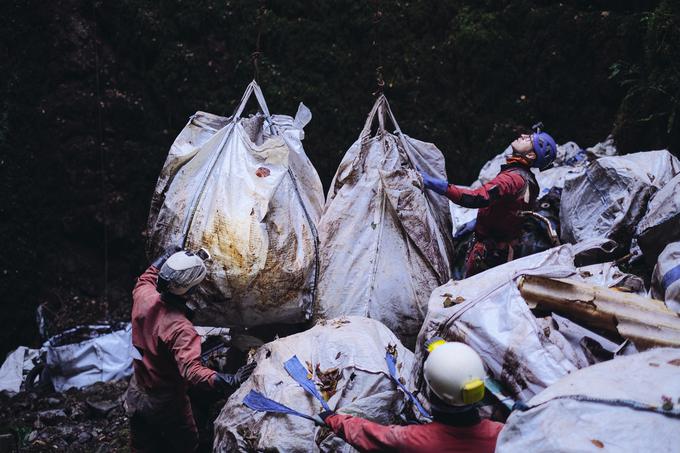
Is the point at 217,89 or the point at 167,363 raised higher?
the point at 217,89

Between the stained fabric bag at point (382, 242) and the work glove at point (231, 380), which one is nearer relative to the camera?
the work glove at point (231, 380)

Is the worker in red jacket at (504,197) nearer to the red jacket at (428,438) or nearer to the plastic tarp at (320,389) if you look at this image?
the plastic tarp at (320,389)

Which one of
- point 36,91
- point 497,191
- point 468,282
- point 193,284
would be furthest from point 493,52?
point 36,91

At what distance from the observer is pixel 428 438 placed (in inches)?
77.7

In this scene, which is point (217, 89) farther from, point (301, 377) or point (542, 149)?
point (301, 377)

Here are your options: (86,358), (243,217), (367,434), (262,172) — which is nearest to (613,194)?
(262,172)

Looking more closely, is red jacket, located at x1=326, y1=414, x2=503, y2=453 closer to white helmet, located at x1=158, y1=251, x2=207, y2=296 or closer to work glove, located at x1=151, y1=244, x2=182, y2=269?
white helmet, located at x1=158, y1=251, x2=207, y2=296

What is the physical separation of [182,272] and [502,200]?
1.92 m

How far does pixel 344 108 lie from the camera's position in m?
5.28

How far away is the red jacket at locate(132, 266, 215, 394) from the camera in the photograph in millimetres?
2729

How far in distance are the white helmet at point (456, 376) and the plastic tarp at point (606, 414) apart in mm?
168

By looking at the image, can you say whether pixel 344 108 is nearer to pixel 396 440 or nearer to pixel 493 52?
pixel 493 52

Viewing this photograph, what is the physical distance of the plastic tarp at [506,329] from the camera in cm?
228

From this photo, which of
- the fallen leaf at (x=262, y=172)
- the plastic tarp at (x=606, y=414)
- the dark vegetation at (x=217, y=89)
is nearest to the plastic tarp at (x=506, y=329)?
the plastic tarp at (x=606, y=414)
